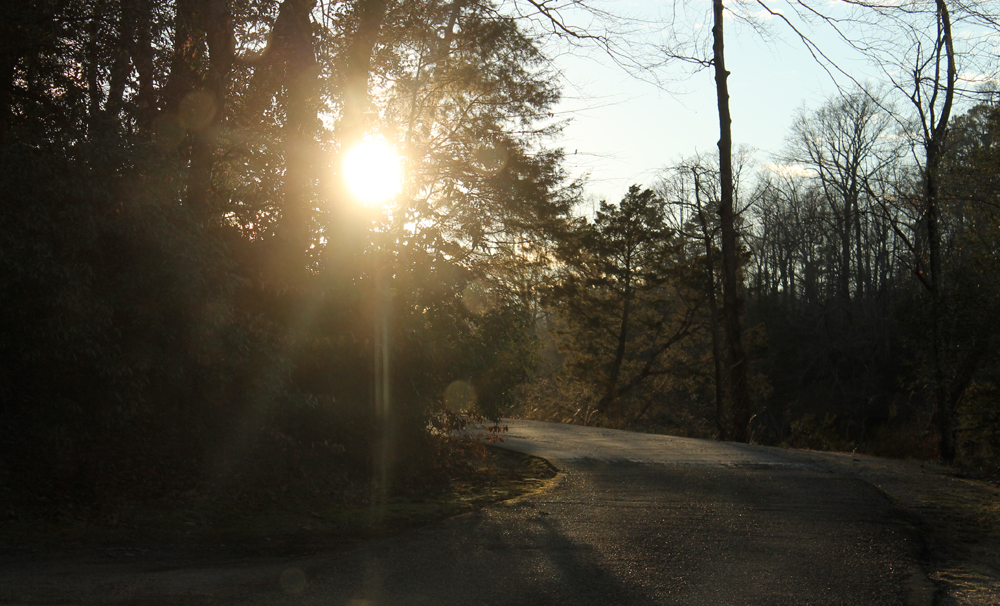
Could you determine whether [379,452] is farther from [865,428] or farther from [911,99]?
[865,428]

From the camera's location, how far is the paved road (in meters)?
4.83

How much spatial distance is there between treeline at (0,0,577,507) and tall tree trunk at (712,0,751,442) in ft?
28.1

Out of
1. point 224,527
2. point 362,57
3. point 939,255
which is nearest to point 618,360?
point 939,255

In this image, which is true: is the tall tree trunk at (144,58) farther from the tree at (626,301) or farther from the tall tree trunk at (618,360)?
the tall tree trunk at (618,360)

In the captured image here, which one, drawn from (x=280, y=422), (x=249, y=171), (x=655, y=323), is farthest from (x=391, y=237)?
(x=655, y=323)

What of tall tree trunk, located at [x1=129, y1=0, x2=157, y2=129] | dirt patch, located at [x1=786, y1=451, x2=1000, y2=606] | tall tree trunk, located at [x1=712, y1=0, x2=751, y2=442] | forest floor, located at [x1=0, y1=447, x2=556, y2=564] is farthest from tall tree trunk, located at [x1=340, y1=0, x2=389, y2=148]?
tall tree trunk, located at [x1=712, y1=0, x2=751, y2=442]

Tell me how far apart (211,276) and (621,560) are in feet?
14.3

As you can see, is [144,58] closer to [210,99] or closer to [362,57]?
[210,99]

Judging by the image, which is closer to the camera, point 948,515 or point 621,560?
point 621,560

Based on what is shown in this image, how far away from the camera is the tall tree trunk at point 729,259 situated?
1792 cm

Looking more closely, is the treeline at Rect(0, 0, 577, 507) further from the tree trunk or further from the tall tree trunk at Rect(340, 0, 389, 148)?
the tree trunk

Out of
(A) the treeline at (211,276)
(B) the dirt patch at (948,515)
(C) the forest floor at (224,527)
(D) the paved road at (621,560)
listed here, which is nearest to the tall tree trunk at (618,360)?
(B) the dirt patch at (948,515)

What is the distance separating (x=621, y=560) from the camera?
5.69 metres

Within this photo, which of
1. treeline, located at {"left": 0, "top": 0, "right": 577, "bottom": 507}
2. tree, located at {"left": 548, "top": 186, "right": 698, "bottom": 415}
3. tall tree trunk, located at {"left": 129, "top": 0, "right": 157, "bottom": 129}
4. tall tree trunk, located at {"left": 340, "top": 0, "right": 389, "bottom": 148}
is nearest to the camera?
treeline, located at {"left": 0, "top": 0, "right": 577, "bottom": 507}
